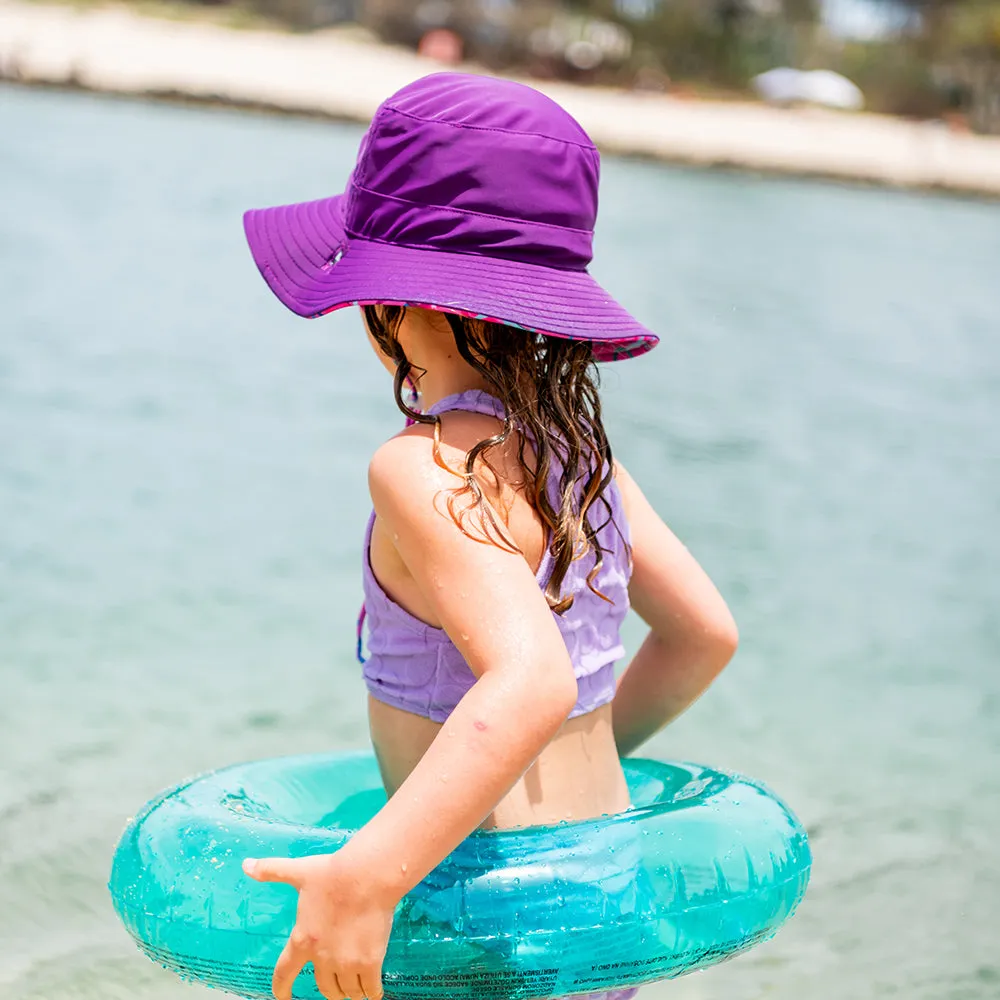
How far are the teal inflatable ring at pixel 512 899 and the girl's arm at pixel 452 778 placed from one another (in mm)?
126

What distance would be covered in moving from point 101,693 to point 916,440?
5.47 m

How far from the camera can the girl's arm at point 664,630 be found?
6.25 feet

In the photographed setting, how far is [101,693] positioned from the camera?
11.8ft

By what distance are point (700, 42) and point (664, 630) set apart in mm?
39409

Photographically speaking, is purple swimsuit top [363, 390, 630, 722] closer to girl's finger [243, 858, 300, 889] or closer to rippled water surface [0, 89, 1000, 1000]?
girl's finger [243, 858, 300, 889]

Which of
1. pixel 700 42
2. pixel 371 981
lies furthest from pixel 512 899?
pixel 700 42

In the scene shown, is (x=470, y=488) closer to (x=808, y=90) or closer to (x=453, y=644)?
(x=453, y=644)

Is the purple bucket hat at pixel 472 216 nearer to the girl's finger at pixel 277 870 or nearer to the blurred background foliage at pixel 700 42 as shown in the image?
the girl's finger at pixel 277 870

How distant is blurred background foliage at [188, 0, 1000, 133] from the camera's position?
36688 millimetres

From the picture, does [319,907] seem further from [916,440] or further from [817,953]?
[916,440]

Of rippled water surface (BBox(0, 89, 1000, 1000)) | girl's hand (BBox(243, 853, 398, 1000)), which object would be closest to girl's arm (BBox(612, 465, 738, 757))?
girl's hand (BBox(243, 853, 398, 1000))

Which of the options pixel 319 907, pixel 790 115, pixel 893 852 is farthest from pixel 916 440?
pixel 790 115

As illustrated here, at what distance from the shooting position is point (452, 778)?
139 cm

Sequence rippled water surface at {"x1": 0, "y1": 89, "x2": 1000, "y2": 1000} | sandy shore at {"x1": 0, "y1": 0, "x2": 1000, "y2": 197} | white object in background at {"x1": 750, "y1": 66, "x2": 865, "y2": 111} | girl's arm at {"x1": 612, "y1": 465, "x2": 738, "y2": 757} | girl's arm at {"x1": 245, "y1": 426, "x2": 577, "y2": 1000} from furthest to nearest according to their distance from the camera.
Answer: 1. white object in background at {"x1": 750, "y1": 66, "x2": 865, "y2": 111}
2. sandy shore at {"x1": 0, "y1": 0, "x2": 1000, "y2": 197}
3. rippled water surface at {"x1": 0, "y1": 89, "x2": 1000, "y2": 1000}
4. girl's arm at {"x1": 612, "y1": 465, "x2": 738, "y2": 757}
5. girl's arm at {"x1": 245, "y1": 426, "x2": 577, "y2": 1000}
